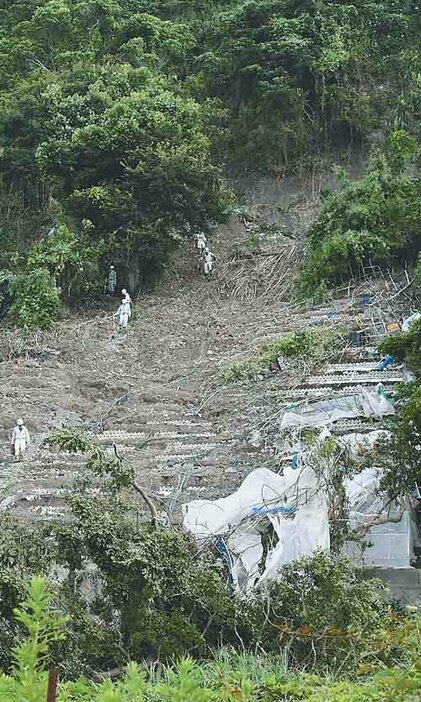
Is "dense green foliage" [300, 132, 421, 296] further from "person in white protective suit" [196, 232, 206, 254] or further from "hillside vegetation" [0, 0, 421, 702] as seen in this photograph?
"person in white protective suit" [196, 232, 206, 254]

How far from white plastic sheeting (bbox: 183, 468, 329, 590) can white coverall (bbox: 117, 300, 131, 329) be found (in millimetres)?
8026

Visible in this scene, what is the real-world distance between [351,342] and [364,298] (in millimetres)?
2096

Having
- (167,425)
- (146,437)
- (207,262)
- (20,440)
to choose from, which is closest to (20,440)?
(20,440)

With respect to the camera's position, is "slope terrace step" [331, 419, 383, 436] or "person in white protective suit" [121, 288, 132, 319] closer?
"slope terrace step" [331, 419, 383, 436]

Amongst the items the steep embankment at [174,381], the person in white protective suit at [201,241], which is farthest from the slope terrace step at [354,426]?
the person in white protective suit at [201,241]

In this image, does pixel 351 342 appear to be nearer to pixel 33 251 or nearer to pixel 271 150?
pixel 33 251

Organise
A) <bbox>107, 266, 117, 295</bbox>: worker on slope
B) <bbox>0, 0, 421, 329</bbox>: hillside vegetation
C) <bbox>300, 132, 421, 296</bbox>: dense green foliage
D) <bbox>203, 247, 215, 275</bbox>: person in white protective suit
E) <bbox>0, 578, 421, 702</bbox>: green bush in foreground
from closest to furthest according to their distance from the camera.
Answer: <bbox>0, 578, 421, 702</bbox>: green bush in foreground
<bbox>300, 132, 421, 296</bbox>: dense green foliage
<bbox>0, 0, 421, 329</bbox>: hillside vegetation
<bbox>107, 266, 117, 295</bbox>: worker on slope
<bbox>203, 247, 215, 275</bbox>: person in white protective suit

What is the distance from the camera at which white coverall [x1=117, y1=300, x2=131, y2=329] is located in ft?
53.4

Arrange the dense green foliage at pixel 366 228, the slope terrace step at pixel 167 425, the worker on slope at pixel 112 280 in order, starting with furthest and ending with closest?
the worker on slope at pixel 112 280 < the dense green foliage at pixel 366 228 < the slope terrace step at pixel 167 425

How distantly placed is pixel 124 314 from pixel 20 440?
5312mm

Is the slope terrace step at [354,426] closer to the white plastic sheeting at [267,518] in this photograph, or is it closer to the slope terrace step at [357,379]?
the slope terrace step at [357,379]

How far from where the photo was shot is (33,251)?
17875 millimetres

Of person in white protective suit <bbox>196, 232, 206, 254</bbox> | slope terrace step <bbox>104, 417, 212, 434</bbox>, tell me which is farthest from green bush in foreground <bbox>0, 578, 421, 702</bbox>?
person in white protective suit <bbox>196, 232, 206, 254</bbox>

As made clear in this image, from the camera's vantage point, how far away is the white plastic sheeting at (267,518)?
23.4ft
